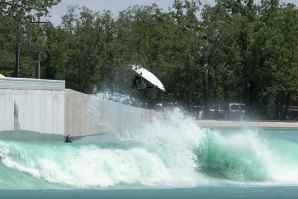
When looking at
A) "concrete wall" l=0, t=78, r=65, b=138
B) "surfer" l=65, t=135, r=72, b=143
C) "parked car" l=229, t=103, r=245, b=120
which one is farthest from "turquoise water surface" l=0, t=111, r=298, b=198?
"parked car" l=229, t=103, r=245, b=120

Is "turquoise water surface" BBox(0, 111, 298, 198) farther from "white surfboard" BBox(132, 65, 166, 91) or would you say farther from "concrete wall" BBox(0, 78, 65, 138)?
"white surfboard" BBox(132, 65, 166, 91)

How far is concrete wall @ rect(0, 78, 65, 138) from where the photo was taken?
23.7 meters

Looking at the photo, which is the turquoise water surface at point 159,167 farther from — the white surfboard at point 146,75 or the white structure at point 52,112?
the white surfboard at point 146,75

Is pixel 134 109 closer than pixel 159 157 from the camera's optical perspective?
No

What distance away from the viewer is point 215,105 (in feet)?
179

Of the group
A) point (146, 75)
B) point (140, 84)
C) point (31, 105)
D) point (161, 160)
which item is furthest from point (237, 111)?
point (161, 160)

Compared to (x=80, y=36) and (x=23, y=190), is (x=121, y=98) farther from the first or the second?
(x=23, y=190)

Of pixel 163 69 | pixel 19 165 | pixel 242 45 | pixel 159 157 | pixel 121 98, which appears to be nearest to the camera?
pixel 19 165

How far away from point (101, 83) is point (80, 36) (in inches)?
127

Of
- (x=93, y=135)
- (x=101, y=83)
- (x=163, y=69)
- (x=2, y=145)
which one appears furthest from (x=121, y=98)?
(x=2, y=145)

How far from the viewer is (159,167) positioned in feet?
64.0

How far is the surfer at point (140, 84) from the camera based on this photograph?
4512cm

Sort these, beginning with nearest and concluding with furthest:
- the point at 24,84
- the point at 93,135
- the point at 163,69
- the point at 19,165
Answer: the point at 19,165, the point at 24,84, the point at 93,135, the point at 163,69

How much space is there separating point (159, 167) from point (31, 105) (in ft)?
22.0
